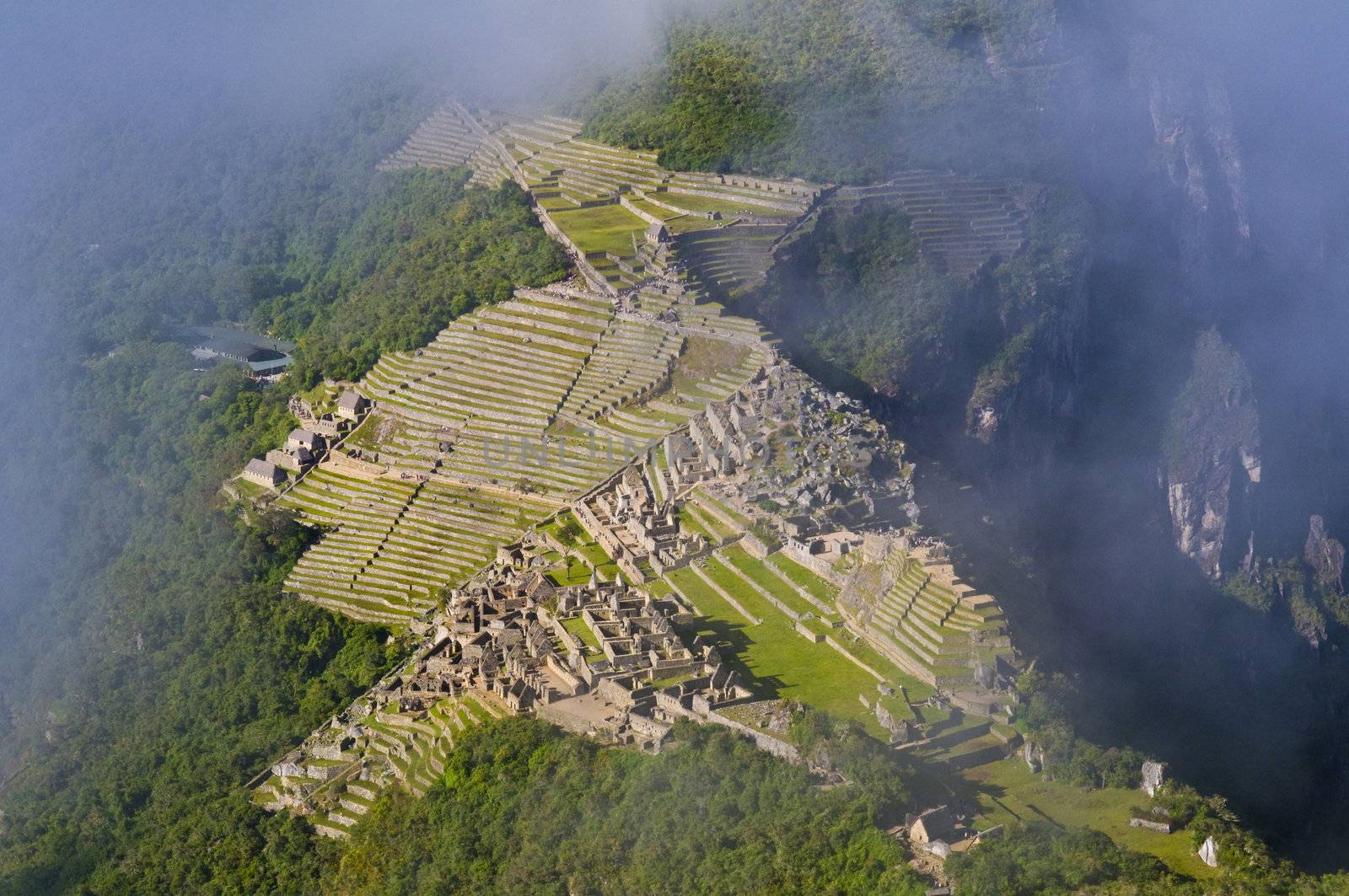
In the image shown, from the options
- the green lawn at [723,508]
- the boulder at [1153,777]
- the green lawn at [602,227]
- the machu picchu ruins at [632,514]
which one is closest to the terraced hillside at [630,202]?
the green lawn at [602,227]

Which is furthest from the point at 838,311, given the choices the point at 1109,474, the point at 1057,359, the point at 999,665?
the point at 999,665

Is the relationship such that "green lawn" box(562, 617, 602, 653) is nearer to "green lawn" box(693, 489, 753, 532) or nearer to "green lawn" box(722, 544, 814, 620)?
"green lawn" box(722, 544, 814, 620)

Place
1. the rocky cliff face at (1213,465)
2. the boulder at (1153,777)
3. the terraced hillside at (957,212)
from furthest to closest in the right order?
the rocky cliff face at (1213,465) < the terraced hillside at (957,212) < the boulder at (1153,777)

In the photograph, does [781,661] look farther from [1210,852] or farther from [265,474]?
[265,474]

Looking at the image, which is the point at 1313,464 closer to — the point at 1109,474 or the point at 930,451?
the point at 1109,474

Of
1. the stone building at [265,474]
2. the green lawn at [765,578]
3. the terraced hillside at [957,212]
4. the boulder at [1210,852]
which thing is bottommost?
the terraced hillside at [957,212]

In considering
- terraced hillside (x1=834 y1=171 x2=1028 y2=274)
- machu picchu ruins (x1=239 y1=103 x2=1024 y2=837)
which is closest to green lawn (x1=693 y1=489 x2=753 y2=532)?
machu picchu ruins (x1=239 y1=103 x2=1024 y2=837)

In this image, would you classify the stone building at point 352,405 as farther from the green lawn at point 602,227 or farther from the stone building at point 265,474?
the green lawn at point 602,227
